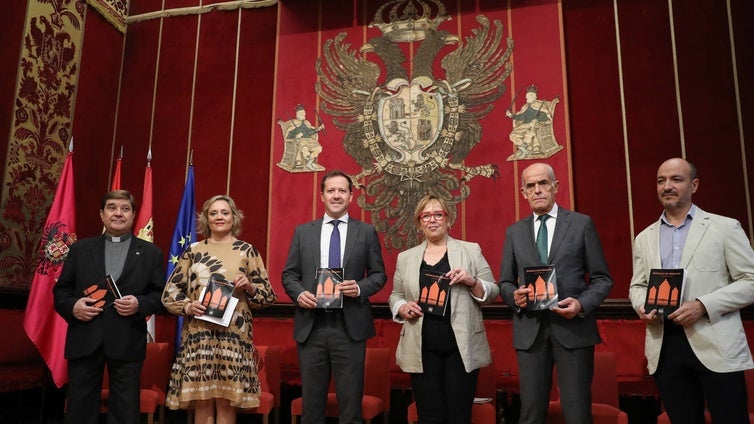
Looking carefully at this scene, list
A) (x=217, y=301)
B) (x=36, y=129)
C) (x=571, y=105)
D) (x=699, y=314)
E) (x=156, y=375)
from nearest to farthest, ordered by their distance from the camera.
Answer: (x=699, y=314) → (x=217, y=301) → (x=156, y=375) → (x=571, y=105) → (x=36, y=129)

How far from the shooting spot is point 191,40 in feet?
18.8

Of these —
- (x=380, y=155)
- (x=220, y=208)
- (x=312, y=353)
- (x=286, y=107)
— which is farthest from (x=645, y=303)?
(x=286, y=107)

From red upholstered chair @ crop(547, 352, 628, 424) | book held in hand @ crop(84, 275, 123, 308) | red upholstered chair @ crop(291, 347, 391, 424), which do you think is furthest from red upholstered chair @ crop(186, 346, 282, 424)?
red upholstered chair @ crop(547, 352, 628, 424)

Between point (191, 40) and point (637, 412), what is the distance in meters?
5.09

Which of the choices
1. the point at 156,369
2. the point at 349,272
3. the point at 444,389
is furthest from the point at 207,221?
the point at 444,389

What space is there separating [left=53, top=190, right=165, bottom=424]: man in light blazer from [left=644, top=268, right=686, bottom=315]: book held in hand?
2.41 metres

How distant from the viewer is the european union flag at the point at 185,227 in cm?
471

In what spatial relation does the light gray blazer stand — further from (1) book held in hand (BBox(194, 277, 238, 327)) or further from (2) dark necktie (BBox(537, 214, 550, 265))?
(1) book held in hand (BBox(194, 277, 238, 327))

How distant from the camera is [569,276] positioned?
2.56 meters

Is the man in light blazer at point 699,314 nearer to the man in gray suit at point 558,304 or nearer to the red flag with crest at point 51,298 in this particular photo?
the man in gray suit at point 558,304

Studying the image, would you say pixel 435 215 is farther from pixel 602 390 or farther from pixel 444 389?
pixel 602 390

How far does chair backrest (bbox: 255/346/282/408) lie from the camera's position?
3.70m

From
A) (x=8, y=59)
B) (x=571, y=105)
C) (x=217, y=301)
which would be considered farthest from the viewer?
(x=571, y=105)

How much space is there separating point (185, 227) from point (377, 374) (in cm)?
220
